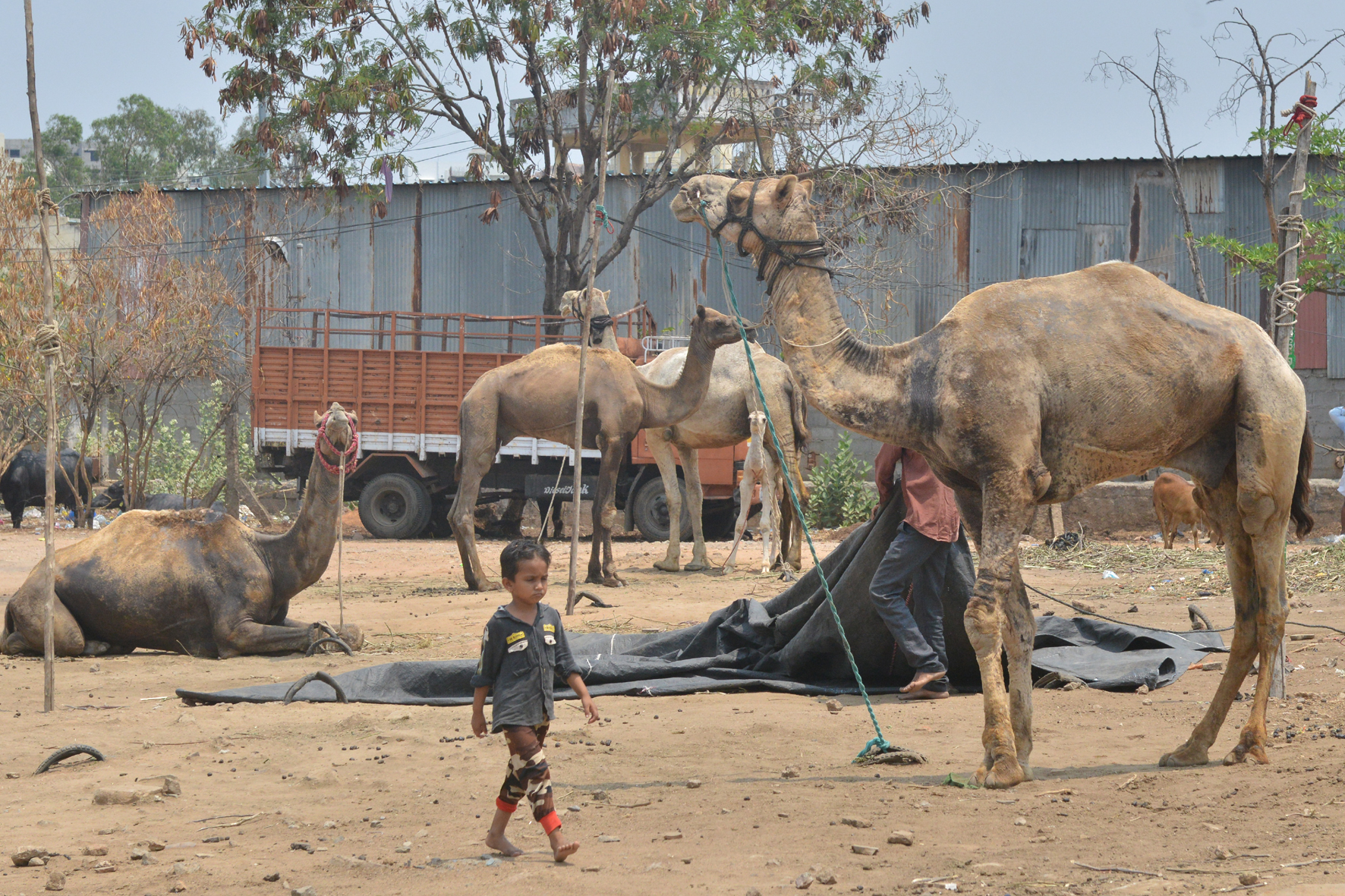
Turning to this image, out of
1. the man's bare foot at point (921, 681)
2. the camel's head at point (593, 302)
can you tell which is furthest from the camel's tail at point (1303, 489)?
the camel's head at point (593, 302)

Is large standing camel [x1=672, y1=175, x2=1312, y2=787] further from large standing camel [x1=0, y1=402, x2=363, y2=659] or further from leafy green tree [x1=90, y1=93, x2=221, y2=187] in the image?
leafy green tree [x1=90, y1=93, x2=221, y2=187]

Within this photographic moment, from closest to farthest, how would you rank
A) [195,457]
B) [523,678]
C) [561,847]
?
1. [561,847]
2. [523,678]
3. [195,457]

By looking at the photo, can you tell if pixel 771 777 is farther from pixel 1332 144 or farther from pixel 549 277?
pixel 549 277

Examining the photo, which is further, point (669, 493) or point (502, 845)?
point (669, 493)

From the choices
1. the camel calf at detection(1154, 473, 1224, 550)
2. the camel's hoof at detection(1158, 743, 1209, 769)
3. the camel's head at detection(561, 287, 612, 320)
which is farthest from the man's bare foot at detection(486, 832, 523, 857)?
the camel calf at detection(1154, 473, 1224, 550)

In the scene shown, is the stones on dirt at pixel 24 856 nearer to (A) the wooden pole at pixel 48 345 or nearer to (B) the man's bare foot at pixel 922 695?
(A) the wooden pole at pixel 48 345

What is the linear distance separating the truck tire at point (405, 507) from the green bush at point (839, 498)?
5.77 metres

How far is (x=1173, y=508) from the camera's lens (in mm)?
15383

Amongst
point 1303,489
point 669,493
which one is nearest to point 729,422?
point 669,493

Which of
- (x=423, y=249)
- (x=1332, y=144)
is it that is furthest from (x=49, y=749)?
(x=423, y=249)

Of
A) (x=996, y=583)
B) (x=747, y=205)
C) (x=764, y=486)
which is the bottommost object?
(x=764, y=486)

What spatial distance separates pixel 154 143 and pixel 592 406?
1758 inches

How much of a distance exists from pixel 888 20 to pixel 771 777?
59.0ft

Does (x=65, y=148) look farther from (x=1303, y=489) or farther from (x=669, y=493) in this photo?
(x=1303, y=489)
